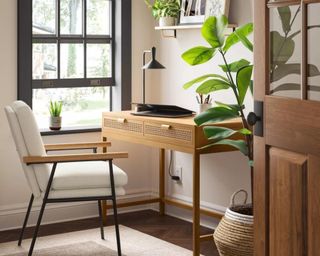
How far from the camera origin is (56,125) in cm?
498

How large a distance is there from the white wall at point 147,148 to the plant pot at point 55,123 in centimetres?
8

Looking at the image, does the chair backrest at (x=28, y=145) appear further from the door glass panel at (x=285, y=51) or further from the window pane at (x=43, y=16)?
the door glass panel at (x=285, y=51)

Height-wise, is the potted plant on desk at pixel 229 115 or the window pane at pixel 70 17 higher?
the window pane at pixel 70 17

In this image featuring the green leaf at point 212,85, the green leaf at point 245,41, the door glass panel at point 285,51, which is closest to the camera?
the door glass panel at point 285,51

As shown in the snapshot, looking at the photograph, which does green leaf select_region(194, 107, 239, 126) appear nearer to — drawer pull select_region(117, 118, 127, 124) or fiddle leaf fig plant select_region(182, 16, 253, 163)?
fiddle leaf fig plant select_region(182, 16, 253, 163)

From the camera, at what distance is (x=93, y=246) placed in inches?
174

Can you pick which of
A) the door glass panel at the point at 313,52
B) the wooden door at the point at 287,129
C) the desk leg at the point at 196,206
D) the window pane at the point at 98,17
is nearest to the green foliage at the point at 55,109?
the window pane at the point at 98,17

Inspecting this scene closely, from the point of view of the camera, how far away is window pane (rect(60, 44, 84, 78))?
5.15 m

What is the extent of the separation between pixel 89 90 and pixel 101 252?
1.50 m

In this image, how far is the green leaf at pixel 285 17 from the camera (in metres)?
2.58

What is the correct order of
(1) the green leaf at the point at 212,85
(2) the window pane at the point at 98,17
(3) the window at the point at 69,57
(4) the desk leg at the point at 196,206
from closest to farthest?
(1) the green leaf at the point at 212,85
(4) the desk leg at the point at 196,206
(3) the window at the point at 69,57
(2) the window pane at the point at 98,17

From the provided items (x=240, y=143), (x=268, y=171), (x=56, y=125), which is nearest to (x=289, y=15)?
(x=268, y=171)

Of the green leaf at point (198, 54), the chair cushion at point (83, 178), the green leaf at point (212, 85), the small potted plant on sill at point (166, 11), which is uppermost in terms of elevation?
the small potted plant on sill at point (166, 11)

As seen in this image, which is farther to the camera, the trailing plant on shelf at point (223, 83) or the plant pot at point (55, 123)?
the plant pot at point (55, 123)
